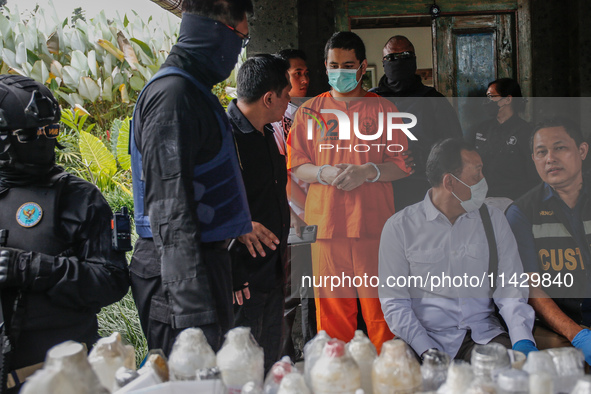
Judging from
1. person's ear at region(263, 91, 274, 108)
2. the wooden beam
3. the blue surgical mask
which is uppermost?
the wooden beam

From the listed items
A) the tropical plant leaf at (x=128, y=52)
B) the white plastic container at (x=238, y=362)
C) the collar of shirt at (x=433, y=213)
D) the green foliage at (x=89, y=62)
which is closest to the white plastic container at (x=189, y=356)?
the white plastic container at (x=238, y=362)

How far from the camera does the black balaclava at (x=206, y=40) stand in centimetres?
224

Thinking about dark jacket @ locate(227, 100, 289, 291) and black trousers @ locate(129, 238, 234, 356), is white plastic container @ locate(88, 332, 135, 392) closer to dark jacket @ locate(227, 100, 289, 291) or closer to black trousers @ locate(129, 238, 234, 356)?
black trousers @ locate(129, 238, 234, 356)

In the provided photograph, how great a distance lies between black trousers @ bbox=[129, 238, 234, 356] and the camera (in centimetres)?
212

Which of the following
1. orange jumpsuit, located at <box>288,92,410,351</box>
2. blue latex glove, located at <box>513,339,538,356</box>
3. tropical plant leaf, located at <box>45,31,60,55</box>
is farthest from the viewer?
tropical plant leaf, located at <box>45,31,60,55</box>

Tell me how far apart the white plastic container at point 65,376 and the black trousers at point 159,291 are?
0.76 m

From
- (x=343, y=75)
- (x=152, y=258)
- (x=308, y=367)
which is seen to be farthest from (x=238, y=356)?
(x=343, y=75)

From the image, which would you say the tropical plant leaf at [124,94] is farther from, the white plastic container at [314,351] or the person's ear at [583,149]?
the white plastic container at [314,351]

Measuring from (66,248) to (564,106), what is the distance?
4.01 meters

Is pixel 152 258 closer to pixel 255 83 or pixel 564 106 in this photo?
pixel 255 83

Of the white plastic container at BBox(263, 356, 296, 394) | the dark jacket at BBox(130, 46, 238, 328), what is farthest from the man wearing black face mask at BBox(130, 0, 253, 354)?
the white plastic container at BBox(263, 356, 296, 394)

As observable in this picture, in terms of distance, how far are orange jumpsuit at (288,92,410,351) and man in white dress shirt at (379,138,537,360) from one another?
0.35 metres

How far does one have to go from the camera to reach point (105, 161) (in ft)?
21.4

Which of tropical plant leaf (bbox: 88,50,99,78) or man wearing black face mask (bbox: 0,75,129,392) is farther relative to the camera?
tropical plant leaf (bbox: 88,50,99,78)
